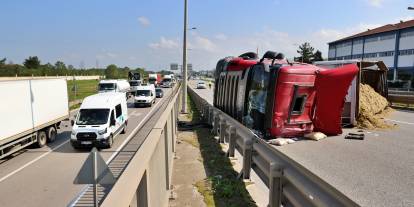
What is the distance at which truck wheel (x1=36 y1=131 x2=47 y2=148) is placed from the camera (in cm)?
1755

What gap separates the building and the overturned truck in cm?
6471

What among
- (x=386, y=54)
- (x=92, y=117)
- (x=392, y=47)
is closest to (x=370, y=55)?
(x=386, y=54)

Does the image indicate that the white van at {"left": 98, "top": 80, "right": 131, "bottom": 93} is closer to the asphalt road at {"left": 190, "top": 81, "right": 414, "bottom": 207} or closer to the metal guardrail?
the asphalt road at {"left": 190, "top": 81, "right": 414, "bottom": 207}

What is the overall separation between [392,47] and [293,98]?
76528 millimetres

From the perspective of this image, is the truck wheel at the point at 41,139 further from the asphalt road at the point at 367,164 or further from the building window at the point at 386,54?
Result: the building window at the point at 386,54

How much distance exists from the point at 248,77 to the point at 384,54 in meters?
77.7

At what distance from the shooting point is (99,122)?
17.6m

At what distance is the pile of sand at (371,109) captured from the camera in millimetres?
17922

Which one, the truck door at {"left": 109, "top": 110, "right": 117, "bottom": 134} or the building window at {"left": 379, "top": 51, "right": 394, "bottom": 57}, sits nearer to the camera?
the truck door at {"left": 109, "top": 110, "right": 117, "bottom": 134}

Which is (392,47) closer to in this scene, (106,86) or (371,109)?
(106,86)

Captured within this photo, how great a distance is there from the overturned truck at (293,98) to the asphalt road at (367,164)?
2.43 feet

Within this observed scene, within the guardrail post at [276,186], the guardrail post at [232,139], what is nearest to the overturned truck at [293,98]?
the guardrail post at [232,139]

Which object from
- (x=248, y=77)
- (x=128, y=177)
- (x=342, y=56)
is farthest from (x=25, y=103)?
(x=342, y=56)

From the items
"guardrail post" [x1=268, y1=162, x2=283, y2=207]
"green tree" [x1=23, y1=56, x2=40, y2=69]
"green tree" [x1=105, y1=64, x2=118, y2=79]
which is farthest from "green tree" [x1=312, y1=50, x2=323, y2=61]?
"guardrail post" [x1=268, y1=162, x2=283, y2=207]
